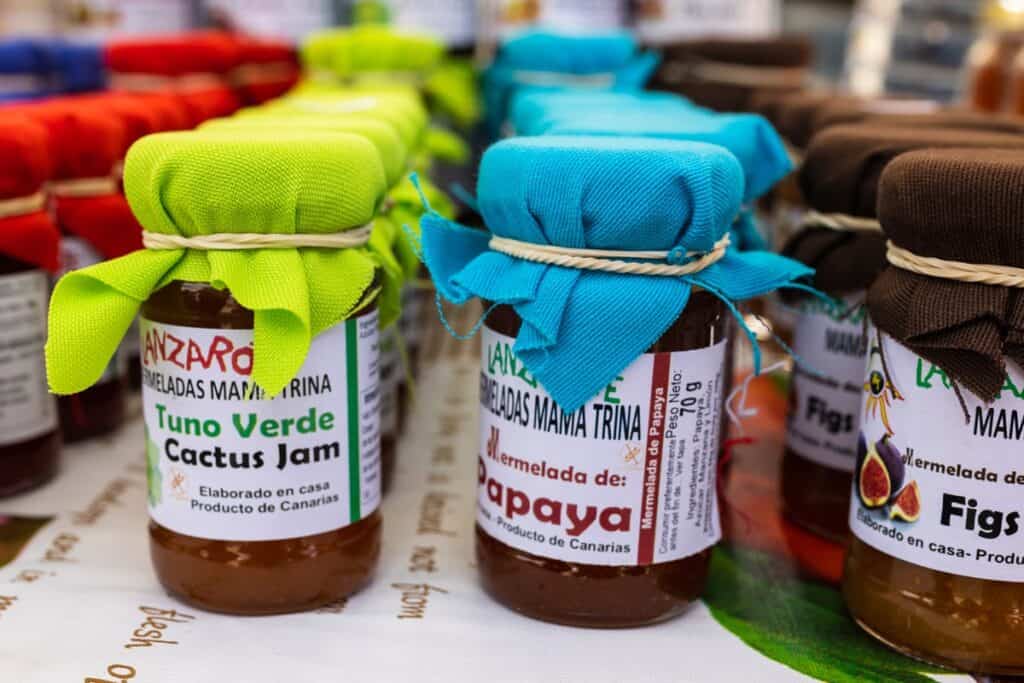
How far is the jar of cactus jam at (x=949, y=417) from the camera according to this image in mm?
646

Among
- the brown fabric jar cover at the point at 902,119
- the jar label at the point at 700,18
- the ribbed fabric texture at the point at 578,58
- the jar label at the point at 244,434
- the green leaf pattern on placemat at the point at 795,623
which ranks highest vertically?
the jar label at the point at 700,18

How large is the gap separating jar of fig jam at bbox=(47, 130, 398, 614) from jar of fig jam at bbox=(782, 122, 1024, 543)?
0.38 metres

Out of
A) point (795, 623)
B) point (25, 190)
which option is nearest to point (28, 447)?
point (25, 190)

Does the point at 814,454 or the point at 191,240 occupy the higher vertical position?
the point at 191,240

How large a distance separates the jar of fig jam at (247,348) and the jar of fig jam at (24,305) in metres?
0.22

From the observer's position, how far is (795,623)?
0.77 m

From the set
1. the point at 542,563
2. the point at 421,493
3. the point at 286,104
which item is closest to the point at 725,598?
the point at 542,563

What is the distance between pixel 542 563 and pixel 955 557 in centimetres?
27

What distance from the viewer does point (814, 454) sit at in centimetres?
93

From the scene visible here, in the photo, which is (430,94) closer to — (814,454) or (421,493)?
(421,493)

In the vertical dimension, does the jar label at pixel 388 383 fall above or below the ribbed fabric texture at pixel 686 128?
below

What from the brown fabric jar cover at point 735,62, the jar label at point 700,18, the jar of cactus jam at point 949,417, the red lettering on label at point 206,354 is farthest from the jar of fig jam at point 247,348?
the jar label at point 700,18

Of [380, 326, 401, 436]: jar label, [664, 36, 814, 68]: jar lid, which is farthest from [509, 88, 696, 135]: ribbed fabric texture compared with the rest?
[664, 36, 814, 68]: jar lid

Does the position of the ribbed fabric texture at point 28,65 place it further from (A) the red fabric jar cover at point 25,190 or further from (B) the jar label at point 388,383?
(B) the jar label at point 388,383
